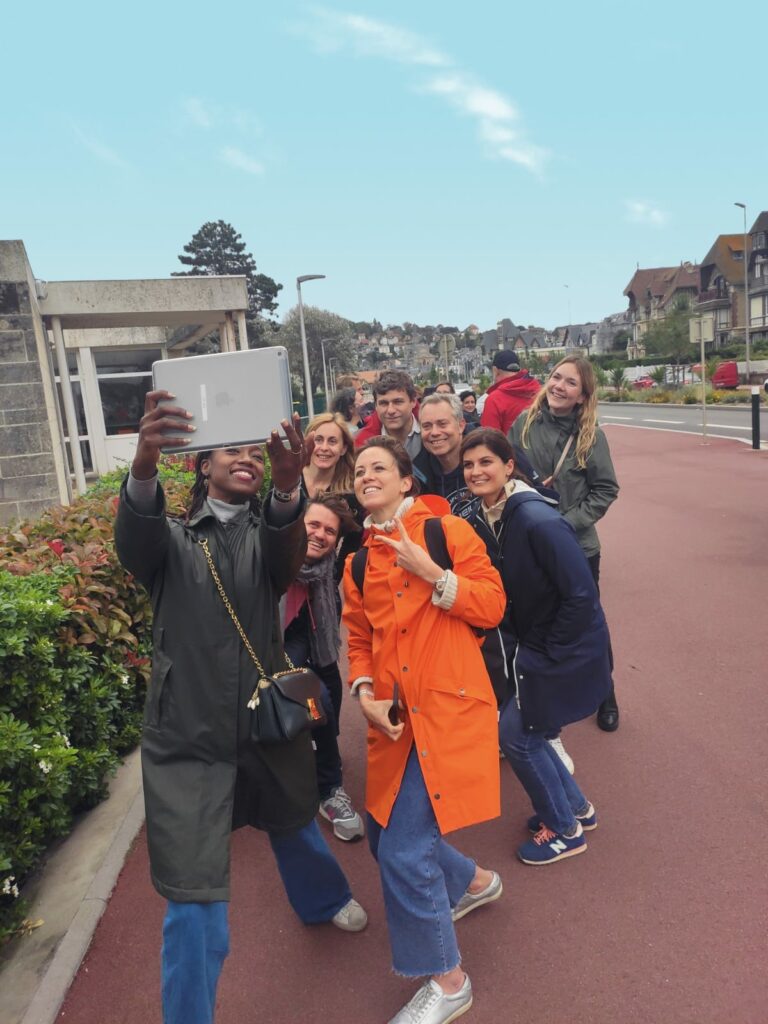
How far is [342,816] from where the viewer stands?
3.59 metres

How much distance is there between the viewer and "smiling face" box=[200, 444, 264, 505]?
2.26 m

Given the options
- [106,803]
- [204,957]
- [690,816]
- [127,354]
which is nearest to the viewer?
[204,957]

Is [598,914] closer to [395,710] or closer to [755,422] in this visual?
[395,710]

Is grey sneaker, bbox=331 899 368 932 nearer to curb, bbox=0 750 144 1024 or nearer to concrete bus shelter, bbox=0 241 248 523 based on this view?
curb, bbox=0 750 144 1024

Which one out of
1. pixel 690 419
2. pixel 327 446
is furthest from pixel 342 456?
pixel 690 419

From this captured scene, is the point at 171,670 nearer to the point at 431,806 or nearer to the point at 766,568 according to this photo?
the point at 431,806

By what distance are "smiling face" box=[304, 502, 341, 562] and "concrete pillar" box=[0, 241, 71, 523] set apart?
665 centimetres

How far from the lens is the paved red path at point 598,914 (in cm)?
253

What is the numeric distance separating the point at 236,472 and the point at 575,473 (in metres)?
2.50

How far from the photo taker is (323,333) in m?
66.2

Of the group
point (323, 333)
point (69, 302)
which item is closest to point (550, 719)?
point (69, 302)

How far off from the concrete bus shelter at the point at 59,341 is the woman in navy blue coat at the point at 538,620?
231 inches

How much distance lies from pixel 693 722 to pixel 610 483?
4.80 ft

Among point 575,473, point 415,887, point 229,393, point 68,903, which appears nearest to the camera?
point 229,393
